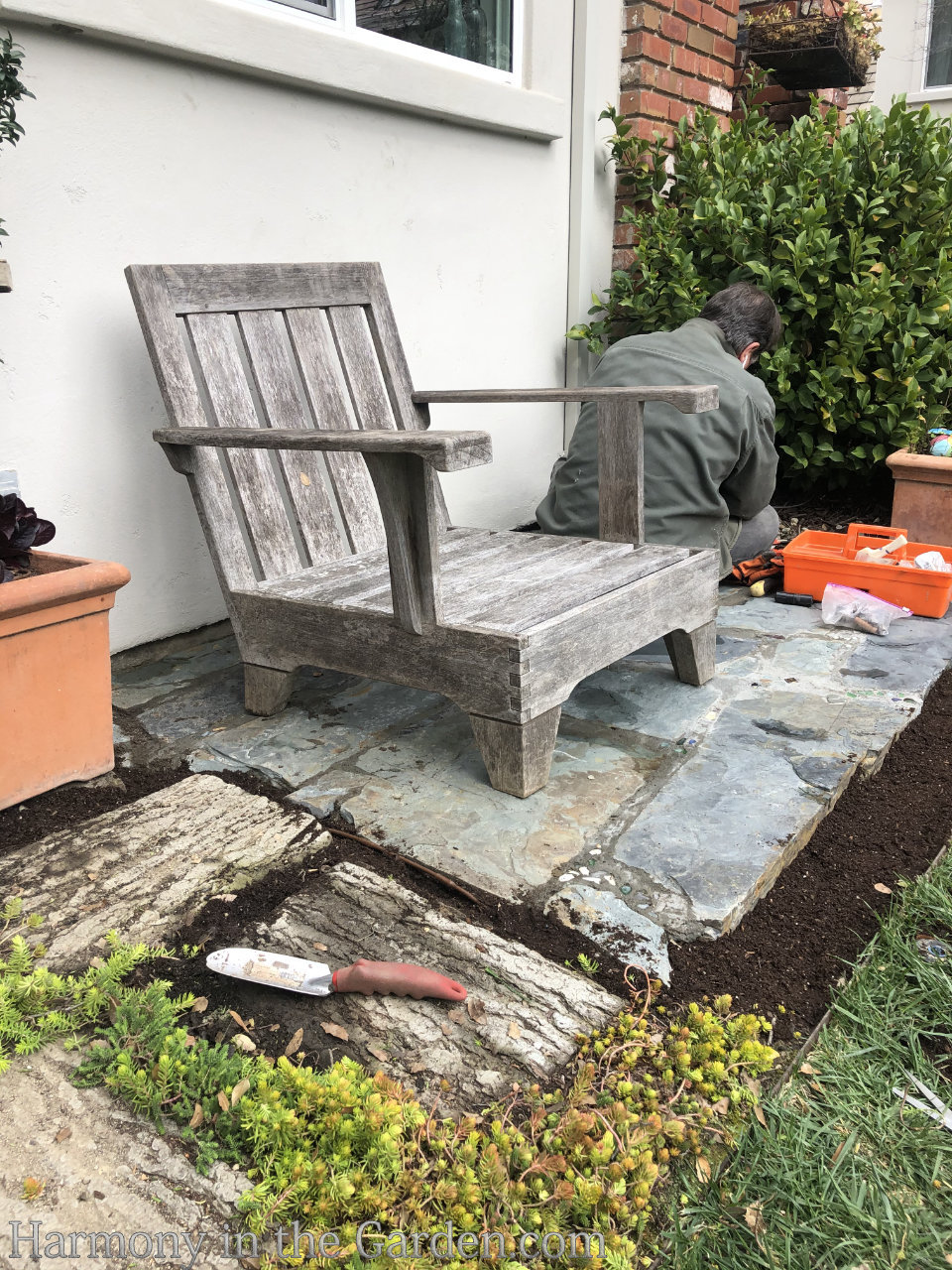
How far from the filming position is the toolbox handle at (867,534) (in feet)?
11.5

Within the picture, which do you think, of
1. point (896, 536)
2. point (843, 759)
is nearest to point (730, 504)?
point (896, 536)

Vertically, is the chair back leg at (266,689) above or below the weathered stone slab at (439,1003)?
above

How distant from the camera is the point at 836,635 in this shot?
3143 mm

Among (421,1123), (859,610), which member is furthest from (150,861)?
(859,610)

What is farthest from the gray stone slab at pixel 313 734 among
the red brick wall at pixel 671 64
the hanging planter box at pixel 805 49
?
the hanging planter box at pixel 805 49

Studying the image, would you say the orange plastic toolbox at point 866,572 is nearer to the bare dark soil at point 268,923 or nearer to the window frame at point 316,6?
the bare dark soil at point 268,923

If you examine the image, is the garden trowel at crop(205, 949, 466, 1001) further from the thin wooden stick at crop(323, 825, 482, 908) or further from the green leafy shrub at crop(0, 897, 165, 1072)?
the thin wooden stick at crop(323, 825, 482, 908)

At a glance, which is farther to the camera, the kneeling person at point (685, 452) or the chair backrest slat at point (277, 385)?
the kneeling person at point (685, 452)

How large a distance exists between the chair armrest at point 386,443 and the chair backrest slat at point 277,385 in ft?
0.88

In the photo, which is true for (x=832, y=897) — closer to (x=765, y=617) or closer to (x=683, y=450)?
(x=683, y=450)

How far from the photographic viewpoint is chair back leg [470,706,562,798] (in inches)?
78.7

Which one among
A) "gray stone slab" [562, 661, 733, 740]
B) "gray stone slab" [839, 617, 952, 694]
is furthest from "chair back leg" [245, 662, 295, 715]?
"gray stone slab" [839, 617, 952, 694]

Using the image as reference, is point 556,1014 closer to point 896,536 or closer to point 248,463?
point 248,463

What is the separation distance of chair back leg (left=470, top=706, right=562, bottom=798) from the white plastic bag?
157 centimetres
